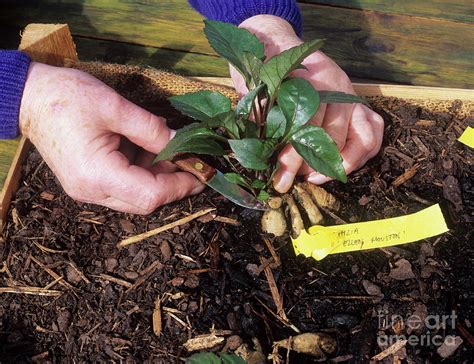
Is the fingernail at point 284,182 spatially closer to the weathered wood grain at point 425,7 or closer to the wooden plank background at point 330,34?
the wooden plank background at point 330,34

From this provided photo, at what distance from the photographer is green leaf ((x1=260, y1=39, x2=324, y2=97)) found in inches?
36.9

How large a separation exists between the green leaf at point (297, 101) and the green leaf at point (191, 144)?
0.43ft

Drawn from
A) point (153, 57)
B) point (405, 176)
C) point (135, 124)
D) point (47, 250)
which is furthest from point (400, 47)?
point (47, 250)

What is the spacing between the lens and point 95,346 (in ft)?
3.75

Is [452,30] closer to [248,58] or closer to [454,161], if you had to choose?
[454,161]

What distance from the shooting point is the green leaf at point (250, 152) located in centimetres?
100

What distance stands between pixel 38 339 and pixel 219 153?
20.6 inches

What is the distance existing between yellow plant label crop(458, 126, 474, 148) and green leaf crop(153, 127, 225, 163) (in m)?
0.63

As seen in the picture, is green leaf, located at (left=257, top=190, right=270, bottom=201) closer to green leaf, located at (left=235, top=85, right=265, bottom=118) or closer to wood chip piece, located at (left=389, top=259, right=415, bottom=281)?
green leaf, located at (left=235, top=85, right=265, bottom=118)

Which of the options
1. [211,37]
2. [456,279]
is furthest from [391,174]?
[211,37]

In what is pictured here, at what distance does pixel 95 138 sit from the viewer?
1181mm

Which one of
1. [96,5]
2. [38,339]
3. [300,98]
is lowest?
[38,339]

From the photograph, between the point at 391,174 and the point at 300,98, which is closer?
the point at 300,98

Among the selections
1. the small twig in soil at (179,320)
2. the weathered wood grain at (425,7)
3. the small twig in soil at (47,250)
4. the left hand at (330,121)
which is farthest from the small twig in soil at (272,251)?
the weathered wood grain at (425,7)
